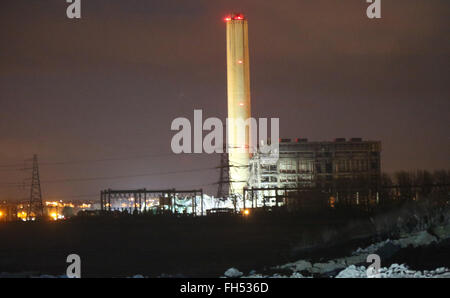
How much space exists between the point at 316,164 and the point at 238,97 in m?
13.3

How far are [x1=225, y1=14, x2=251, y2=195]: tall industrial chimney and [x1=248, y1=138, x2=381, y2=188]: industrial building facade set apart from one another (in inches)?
88.0

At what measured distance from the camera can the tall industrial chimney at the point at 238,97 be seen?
93.4 m

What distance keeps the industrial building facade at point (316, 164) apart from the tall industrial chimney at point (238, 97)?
2.24 metres

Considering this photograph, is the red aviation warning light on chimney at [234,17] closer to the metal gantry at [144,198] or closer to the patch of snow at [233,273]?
the metal gantry at [144,198]

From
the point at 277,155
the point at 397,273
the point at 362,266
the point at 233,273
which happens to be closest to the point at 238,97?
the point at 277,155

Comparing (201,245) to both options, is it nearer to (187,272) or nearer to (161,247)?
(161,247)

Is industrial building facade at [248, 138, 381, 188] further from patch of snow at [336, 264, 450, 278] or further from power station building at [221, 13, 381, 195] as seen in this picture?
patch of snow at [336, 264, 450, 278]

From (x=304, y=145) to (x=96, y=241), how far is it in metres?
45.7

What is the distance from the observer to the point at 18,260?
43406mm

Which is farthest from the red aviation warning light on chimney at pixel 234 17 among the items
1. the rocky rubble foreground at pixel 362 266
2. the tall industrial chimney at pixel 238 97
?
the rocky rubble foreground at pixel 362 266

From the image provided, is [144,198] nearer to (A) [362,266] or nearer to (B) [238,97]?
(B) [238,97]

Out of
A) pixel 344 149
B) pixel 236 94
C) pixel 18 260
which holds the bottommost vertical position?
pixel 18 260

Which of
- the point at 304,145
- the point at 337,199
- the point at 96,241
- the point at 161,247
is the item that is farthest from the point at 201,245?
the point at 304,145

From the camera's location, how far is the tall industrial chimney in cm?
9344
